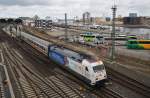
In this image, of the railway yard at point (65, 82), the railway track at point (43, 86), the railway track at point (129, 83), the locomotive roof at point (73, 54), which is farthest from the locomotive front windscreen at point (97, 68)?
the railway track at point (129, 83)

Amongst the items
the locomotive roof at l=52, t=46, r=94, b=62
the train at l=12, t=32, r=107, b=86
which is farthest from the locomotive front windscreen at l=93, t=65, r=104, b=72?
the locomotive roof at l=52, t=46, r=94, b=62

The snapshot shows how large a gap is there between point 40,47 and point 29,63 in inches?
410

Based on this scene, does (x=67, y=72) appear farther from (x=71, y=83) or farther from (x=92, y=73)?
(x=92, y=73)

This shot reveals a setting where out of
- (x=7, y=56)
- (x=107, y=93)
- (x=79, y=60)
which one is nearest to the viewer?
(x=107, y=93)

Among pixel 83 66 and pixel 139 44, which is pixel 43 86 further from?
pixel 139 44

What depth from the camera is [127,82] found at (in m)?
32.2

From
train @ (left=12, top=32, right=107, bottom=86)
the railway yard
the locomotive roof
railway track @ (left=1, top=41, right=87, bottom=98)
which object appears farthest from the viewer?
the locomotive roof

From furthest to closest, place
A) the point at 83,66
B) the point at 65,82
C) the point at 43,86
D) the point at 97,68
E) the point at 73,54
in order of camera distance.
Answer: the point at 73,54
the point at 65,82
the point at 43,86
the point at 83,66
the point at 97,68

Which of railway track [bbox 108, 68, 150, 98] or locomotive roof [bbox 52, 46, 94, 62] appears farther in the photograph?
locomotive roof [bbox 52, 46, 94, 62]

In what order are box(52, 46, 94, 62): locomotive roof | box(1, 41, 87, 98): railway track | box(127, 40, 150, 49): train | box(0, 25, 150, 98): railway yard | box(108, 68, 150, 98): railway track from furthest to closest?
box(127, 40, 150, 49): train
box(52, 46, 94, 62): locomotive roof
box(108, 68, 150, 98): railway track
box(0, 25, 150, 98): railway yard
box(1, 41, 87, 98): railway track

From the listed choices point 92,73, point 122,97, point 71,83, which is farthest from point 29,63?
point 122,97

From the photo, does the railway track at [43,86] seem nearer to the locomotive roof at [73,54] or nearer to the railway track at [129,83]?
the locomotive roof at [73,54]

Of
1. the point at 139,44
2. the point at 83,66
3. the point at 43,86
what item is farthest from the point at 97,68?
Answer: the point at 139,44

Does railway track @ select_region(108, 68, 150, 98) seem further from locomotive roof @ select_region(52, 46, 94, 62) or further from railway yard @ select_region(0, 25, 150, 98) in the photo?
locomotive roof @ select_region(52, 46, 94, 62)
